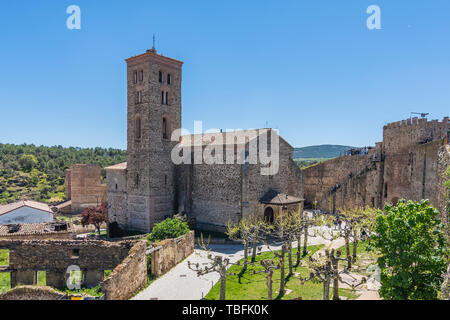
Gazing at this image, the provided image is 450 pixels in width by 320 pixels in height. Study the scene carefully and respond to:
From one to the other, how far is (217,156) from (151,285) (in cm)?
1380

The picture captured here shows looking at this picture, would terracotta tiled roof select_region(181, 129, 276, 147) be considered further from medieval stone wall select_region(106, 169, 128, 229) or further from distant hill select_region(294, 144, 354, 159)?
distant hill select_region(294, 144, 354, 159)

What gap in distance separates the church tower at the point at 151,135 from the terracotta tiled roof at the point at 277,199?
9.62 meters

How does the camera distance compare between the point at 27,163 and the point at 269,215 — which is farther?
the point at 27,163

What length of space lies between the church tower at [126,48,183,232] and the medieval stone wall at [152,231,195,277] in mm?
7609

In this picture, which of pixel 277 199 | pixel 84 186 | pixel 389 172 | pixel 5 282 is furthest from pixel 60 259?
pixel 84 186

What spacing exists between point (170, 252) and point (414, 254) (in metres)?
14.6

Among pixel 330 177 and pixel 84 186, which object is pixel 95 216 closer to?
pixel 84 186

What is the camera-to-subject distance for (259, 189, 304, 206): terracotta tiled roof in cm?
2615

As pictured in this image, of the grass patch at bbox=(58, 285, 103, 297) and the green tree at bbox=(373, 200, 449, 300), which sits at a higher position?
the green tree at bbox=(373, 200, 449, 300)

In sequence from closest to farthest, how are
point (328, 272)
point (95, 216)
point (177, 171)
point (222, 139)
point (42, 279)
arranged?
point (328, 272) < point (42, 279) < point (222, 139) < point (177, 171) < point (95, 216)

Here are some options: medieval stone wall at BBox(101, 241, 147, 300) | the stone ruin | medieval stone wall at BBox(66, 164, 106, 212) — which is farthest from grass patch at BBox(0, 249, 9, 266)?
medieval stone wall at BBox(66, 164, 106, 212)

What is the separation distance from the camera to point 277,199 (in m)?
26.6

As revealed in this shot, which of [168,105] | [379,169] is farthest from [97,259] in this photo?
[379,169]
